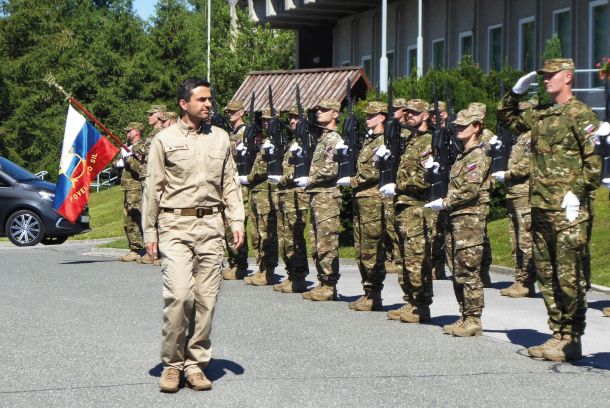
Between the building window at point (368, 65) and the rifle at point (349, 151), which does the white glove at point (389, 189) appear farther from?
the building window at point (368, 65)

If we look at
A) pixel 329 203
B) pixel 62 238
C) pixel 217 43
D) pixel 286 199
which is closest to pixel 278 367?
pixel 329 203

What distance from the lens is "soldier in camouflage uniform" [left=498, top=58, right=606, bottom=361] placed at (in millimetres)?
9688

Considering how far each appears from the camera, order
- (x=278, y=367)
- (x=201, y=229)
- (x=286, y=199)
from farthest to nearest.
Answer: (x=286, y=199) → (x=278, y=367) → (x=201, y=229)

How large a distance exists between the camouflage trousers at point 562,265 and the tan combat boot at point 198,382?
292 centimetres

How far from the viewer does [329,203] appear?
13.8 metres

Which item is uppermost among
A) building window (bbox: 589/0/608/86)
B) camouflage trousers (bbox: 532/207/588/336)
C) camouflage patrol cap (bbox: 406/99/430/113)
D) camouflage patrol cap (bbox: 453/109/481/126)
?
building window (bbox: 589/0/608/86)

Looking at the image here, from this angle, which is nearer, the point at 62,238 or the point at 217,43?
the point at 62,238

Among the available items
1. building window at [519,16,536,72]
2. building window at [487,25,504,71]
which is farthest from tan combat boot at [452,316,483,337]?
building window at [487,25,504,71]

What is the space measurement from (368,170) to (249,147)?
359 centimetres

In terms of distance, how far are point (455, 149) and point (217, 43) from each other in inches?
1736

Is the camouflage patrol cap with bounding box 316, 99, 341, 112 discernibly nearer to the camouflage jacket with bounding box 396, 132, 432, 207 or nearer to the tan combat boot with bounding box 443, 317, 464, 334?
the camouflage jacket with bounding box 396, 132, 432, 207

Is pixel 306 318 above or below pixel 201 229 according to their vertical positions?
below

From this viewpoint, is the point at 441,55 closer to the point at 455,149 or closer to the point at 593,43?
the point at 593,43

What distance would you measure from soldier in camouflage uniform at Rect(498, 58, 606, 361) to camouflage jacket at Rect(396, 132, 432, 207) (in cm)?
199
